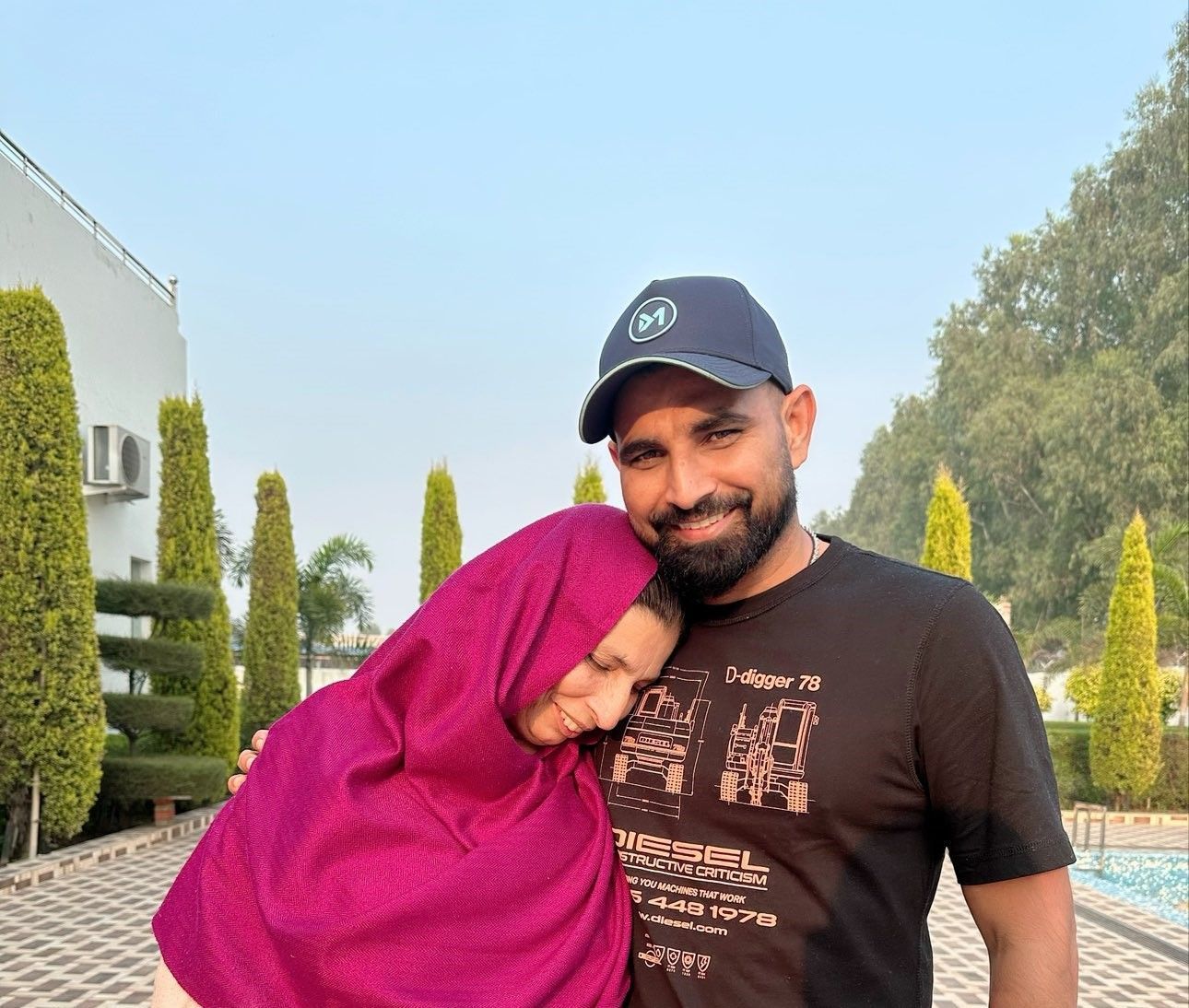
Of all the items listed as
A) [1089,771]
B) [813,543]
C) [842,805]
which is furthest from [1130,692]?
[842,805]

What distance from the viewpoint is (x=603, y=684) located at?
1.56 metres

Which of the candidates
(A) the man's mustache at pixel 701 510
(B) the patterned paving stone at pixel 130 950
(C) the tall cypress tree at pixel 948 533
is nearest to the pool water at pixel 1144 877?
(B) the patterned paving stone at pixel 130 950

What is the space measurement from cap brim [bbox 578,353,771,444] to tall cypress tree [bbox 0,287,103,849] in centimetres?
690

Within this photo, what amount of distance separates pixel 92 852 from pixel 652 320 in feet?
27.5

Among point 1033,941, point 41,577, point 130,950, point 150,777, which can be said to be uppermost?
point 41,577

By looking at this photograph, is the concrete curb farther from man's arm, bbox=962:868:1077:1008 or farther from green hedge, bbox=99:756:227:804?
man's arm, bbox=962:868:1077:1008

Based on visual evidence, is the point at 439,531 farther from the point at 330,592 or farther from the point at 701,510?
the point at 701,510

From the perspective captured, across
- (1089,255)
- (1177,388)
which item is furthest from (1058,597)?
(1089,255)

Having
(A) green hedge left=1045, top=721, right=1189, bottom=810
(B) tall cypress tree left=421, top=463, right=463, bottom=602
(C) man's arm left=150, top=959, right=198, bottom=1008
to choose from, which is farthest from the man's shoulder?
(B) tall cypress tree left=421, top=463, right=463, bottom=602

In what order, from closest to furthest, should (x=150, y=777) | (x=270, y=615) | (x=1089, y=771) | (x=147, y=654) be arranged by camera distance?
(x=150, y=777) < (x=147, y=654) < (x=270, y=615) < (x=1089, y=771)

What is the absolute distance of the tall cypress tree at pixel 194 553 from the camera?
1009cm

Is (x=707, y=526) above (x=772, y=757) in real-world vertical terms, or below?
above

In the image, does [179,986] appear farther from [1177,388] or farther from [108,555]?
[1177,388]

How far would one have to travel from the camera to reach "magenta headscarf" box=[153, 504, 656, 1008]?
1342 mm
